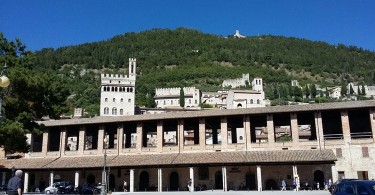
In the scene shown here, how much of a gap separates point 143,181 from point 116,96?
74.3m

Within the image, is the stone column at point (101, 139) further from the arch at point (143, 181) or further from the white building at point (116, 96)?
the white building at point (116, 96)

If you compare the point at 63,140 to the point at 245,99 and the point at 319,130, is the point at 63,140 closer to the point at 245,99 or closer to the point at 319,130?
the point at 319,130

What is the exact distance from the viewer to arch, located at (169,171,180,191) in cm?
4138

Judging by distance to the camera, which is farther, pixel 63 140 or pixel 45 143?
pixel 45 143

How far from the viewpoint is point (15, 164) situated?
147ft

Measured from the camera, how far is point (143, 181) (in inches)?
1676

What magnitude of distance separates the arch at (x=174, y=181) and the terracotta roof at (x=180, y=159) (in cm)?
246

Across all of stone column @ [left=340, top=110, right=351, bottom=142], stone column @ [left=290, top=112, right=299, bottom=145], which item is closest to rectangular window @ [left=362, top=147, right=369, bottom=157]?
stone column @ [left=340, top=110, right=351, bottom=142]

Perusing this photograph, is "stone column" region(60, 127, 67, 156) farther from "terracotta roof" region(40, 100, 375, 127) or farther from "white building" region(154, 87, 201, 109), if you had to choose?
"white building" region(154, 87, 201, 109)

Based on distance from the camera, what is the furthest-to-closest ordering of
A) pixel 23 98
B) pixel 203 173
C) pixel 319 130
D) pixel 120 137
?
pixel 120 137, pixel 203 173, pixel 319 130, pixel 23 98

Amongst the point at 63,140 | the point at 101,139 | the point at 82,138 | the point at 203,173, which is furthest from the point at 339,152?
the point at 63,140

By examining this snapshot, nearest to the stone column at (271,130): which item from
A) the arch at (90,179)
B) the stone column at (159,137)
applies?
the stone column at (159,137)

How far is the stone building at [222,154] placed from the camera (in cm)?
3706

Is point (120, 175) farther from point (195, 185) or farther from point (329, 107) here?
point (329, 107)
